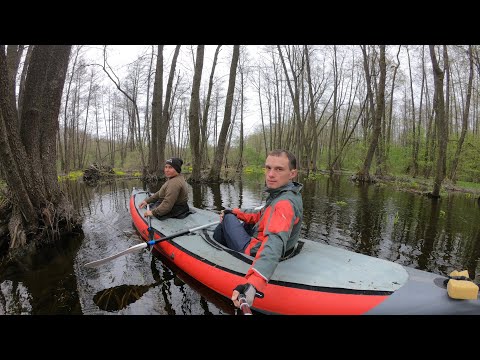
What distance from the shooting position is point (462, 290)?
2.40 metres

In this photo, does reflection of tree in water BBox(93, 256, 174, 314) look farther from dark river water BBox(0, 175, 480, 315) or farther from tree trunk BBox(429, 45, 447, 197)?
tree trunk BBox(429, 45, 447, 197)

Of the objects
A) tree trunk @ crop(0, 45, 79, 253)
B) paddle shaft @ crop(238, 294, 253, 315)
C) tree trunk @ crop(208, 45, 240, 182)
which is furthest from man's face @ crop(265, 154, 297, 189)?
tree trunk @ crop(208, 45, 240, 182)

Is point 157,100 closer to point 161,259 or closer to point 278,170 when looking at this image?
point 161,259

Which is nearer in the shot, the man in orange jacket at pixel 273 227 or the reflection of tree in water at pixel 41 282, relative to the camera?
the man in orange jacket at pixel 273 227

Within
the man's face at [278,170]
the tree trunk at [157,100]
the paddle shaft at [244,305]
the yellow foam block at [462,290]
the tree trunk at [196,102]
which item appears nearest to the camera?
the paddle shaft at [244,305]

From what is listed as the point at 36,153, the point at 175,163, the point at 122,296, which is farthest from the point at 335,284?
the point at 36,153

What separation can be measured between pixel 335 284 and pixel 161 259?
3.40m

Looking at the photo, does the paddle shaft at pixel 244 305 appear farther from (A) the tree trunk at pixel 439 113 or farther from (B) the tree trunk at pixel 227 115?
(B) the tree trunk at pixel 227 115

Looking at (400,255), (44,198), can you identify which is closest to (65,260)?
(44,198)

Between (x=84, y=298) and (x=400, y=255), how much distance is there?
561cm

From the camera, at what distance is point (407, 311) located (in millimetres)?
2555

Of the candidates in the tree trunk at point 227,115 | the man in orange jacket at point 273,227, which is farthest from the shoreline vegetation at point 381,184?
the man in orange jacket at point 273,227

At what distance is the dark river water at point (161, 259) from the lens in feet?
12.1
